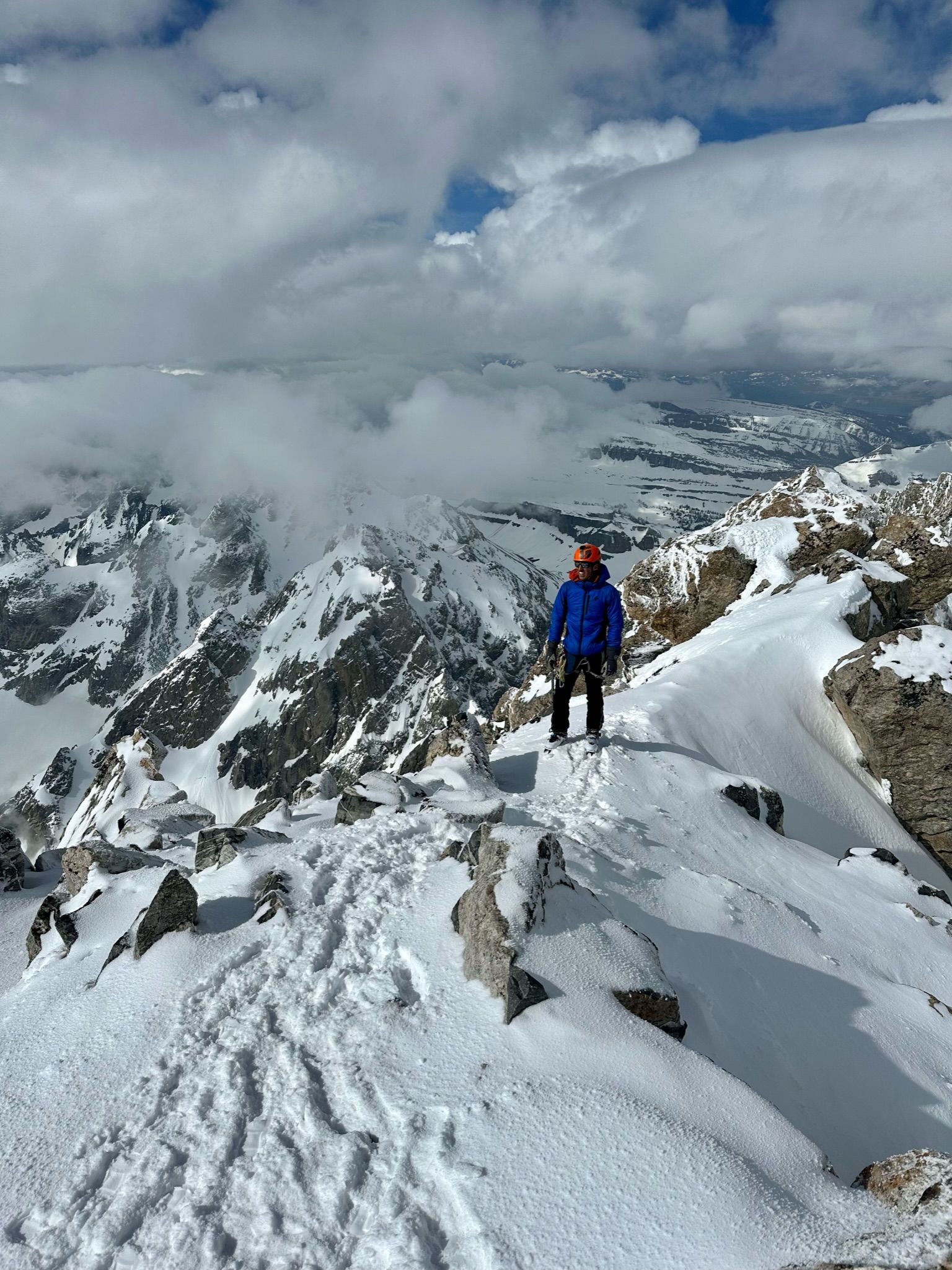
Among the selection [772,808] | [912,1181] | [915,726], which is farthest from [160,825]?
[915,726]

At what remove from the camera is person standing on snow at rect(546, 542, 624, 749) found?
47.8 feet

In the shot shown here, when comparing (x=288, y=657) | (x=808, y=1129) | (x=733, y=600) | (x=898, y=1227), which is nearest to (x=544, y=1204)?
(x=898, y=1227)

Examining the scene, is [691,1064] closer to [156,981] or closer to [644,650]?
[156,981]

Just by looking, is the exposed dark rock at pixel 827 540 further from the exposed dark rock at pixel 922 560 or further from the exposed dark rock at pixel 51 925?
the exposed dark rock at pixel 51 925

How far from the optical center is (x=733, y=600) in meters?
37.6

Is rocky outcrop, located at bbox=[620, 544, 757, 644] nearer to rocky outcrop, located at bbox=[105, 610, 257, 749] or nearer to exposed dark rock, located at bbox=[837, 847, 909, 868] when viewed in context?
exposed dark rock, located at bbox=[837, 847, 909, 868]

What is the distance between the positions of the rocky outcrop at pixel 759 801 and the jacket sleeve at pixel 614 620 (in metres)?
4.35

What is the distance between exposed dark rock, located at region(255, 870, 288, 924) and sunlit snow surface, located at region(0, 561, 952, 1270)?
0.18 m

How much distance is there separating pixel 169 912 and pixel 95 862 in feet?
16.7

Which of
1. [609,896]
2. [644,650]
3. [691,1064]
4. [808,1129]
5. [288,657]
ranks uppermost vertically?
[691,1064]

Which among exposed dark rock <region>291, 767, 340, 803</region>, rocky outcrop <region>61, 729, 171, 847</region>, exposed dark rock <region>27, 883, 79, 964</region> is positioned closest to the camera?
exposed dark rock <region>27, 883, 79, 964</region>

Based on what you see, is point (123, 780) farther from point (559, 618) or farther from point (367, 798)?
point (559, 618)

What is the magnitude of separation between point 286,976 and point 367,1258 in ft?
10.3

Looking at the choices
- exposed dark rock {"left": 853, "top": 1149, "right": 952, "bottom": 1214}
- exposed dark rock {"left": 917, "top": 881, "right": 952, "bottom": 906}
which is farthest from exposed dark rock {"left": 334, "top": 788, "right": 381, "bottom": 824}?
exposed dark rock {"left": 917, "top": 881, "right": 952, "bottom": 906}
